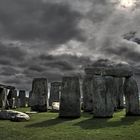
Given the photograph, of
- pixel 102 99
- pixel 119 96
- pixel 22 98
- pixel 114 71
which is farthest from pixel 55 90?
pixel 102 99

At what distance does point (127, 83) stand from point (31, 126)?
6473 millimetres

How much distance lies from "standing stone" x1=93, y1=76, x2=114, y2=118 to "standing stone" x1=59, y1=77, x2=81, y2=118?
3.11ft

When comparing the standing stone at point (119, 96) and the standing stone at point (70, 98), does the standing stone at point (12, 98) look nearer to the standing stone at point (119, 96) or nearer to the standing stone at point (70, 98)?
the standing stone at point (119, 96)

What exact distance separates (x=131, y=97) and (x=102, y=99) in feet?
6.16

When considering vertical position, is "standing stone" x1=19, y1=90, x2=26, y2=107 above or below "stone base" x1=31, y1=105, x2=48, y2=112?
above

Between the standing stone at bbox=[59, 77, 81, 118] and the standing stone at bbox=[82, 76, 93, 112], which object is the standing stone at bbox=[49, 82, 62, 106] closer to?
the standing stone at bbox=[82, 76, 93, 112]

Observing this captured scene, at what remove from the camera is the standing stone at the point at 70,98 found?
1588 cm

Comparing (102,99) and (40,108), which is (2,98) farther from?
(102,99)

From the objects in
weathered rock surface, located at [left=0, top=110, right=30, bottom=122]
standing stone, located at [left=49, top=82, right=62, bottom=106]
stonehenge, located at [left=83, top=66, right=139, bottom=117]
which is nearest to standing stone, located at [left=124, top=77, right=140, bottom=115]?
stonehenge, located at [left=83, top=66, right=139, bottom=117]

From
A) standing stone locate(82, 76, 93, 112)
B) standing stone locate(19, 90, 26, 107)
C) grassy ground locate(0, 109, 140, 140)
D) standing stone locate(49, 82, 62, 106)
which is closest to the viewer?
grassy ground locate(0, 109, 140, 140)

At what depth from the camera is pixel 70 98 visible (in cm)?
1612

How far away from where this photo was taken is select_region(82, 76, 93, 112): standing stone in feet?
65.3

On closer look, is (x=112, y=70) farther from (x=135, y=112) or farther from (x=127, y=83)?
(x=135, y=112)

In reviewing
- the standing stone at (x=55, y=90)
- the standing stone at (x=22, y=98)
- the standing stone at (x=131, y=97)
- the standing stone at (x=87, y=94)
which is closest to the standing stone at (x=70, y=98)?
the standing stone at (x=131, y=97)
